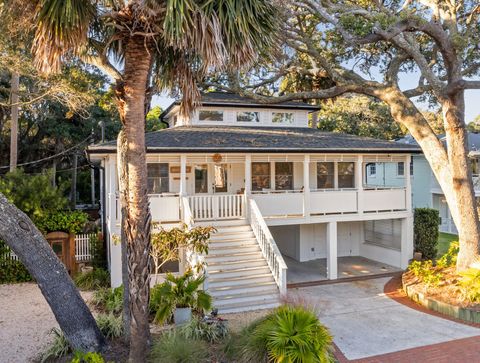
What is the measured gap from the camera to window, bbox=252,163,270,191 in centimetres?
1581

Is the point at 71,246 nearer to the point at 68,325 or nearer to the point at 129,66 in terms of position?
the point at 68,325

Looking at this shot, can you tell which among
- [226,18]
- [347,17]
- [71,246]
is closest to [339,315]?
[226,18]

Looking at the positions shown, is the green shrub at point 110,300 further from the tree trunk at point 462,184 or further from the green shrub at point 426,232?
the green shrub at point 426,232

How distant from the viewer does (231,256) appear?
39.5 feet

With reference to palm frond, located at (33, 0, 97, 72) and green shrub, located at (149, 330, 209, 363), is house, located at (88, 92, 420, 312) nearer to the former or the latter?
green shrub, located at (149, 330, 209, 363)

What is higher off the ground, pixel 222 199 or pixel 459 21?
pixel 459 21

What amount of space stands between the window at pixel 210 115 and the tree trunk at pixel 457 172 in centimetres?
798

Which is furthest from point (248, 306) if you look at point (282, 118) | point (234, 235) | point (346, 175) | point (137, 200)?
point (282, 118)

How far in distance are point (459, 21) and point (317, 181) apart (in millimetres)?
8616

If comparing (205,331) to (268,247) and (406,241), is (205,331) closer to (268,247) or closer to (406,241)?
→ (268,247)

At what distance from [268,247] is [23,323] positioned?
7030 mm

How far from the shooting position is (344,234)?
1812 cm

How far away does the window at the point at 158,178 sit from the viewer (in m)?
14.5

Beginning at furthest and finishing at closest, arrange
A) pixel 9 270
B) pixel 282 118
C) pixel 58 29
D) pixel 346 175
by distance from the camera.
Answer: pixel 282 118, pixel 346 175, pixel 9 270, pixel 58 29
